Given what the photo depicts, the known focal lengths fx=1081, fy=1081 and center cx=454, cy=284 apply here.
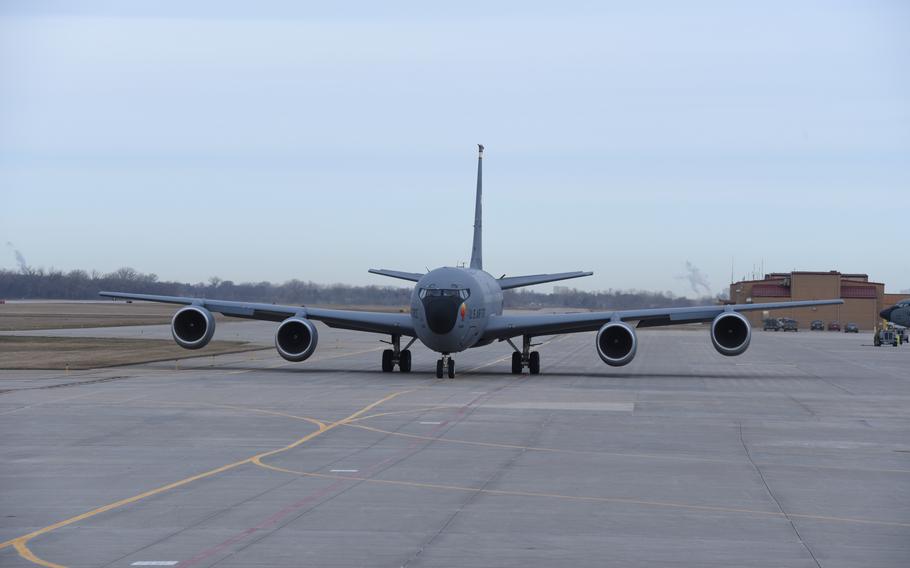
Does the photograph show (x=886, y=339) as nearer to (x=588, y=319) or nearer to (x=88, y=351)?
(x=588, y=319)

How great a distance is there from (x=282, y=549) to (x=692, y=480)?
7.15m

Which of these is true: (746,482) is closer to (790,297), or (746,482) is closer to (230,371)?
(230,371)

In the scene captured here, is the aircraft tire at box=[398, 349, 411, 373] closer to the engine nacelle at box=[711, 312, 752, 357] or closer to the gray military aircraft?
the gray military aircraft

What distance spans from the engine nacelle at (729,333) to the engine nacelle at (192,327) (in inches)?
705

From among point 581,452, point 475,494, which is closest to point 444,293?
point 581,452

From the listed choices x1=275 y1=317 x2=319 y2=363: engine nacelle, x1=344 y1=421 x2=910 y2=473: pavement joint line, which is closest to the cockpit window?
x1=275 y1=317 x2=319 y2=363: engine nacelle

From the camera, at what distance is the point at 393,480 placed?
15.8 metres

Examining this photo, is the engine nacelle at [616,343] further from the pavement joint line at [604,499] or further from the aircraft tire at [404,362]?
the pavement joint line at [604,499]

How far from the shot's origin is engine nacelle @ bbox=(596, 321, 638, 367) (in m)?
37.0

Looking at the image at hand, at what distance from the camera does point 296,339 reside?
3819cm

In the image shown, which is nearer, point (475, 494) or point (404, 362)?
point (475, 494)

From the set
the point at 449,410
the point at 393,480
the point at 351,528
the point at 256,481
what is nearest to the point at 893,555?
the point at 351,528

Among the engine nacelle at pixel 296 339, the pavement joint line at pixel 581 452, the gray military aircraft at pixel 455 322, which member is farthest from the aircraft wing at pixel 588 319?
the pavement joint line at pixel 581 452

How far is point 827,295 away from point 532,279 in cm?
8799
